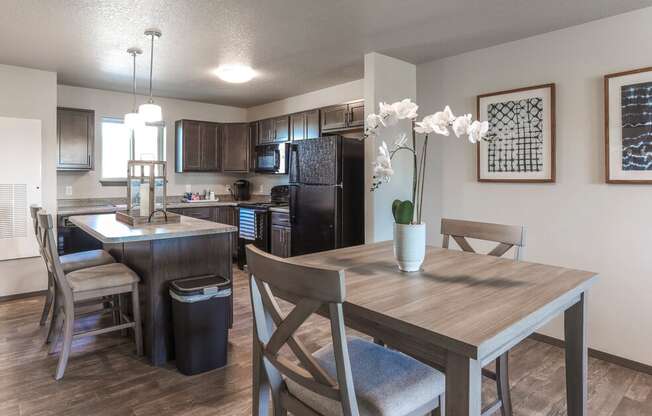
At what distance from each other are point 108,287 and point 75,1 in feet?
5.98

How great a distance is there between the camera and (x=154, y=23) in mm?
2836

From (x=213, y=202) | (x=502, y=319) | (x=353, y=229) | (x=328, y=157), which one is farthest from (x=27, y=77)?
(x=502, y=319)

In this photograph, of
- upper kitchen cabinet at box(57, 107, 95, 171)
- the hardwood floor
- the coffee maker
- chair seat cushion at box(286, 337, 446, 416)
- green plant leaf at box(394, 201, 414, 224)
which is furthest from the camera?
the coffee maker

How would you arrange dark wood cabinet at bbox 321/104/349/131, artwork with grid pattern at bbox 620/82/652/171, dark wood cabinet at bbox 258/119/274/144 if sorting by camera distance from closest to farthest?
artwork with grid pattern at bbox 620/82/652/171
dark wood cabinet at bbox 321/104/349/131
dark wood cabinet at bbox 258/119/274/144

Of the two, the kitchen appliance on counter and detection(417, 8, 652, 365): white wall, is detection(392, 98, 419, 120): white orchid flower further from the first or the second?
the kitchen appliance on counter

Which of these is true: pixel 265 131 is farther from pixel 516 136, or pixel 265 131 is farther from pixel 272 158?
pixel 516 136

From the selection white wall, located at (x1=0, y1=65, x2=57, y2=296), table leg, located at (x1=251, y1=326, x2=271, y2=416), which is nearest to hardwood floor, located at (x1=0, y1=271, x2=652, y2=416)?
table leg, located at (x1=251, y1=326, x2=271, y2=416)

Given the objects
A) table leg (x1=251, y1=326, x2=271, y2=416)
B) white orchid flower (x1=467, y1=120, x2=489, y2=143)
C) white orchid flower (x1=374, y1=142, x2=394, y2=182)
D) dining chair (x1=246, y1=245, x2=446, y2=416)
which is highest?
white orchid flower (x1=467, y1=120, x2=489, y2=143)

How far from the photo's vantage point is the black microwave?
17.4 ft

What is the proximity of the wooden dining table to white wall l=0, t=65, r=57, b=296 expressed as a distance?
12.0 feet

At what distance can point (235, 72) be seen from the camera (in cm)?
397

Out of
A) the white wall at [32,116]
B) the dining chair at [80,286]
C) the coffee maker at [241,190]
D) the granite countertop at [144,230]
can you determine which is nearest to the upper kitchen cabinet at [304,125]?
the coffee maker at [241,190]

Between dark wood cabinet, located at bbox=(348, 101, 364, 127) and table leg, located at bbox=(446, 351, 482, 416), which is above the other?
dark wood cabinet, located at bbox=(348, 101, 364, 127)

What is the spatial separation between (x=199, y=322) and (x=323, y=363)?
51.1 inches
